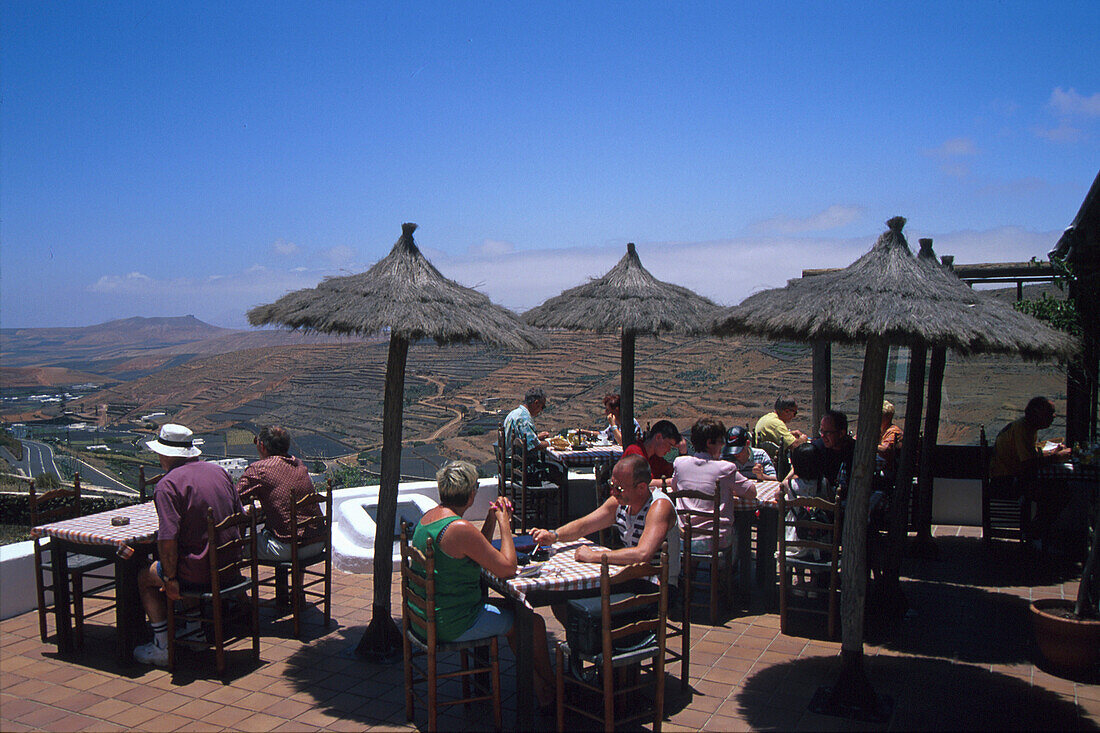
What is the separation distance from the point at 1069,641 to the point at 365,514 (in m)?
5.49

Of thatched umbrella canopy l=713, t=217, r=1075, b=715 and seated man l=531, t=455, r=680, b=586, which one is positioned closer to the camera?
thatched umbrella canopy l=713, t=217, r=1075, b=715

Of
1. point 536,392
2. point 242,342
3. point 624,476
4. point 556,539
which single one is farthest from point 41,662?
point 242,342

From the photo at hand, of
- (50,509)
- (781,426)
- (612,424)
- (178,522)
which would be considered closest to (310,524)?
(178,522)

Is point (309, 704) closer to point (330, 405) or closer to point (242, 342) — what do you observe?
point (330, 405)

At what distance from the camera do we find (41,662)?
4.39 metres

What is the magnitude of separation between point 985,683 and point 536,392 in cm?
443

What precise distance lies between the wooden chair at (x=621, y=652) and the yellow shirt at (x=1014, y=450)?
179 inches

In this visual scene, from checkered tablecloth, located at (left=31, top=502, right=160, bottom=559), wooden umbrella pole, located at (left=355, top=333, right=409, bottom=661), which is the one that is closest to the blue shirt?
wooden umbrella pole, located at (left=355, top=333, right=409, bottom=661)

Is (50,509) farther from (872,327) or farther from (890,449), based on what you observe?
(890,449)

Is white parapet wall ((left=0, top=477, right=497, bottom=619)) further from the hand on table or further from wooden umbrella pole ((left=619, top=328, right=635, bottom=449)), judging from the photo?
the hand on table

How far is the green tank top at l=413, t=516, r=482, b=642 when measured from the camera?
3449 millimetres

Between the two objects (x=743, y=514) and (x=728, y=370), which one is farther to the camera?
(x=728, y=370)

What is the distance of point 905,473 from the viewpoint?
18.2 ft

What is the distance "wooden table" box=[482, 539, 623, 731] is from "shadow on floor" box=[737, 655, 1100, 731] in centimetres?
112
